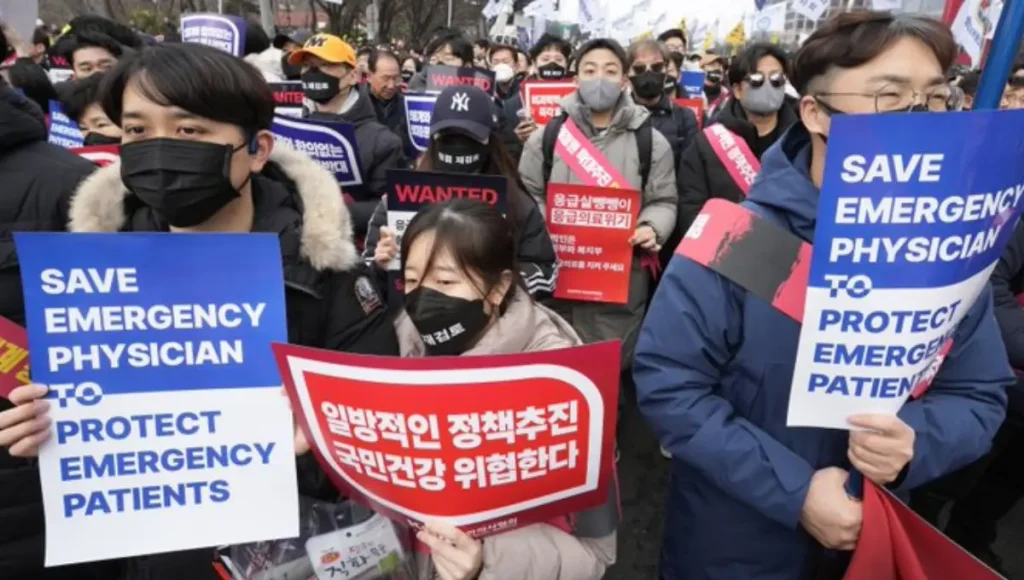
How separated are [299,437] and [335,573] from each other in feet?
0.98

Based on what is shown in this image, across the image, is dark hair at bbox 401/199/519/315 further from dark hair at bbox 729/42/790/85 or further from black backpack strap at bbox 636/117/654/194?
dark hair at bbox 729/42/790/85

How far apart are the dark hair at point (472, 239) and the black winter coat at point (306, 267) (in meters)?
0.17

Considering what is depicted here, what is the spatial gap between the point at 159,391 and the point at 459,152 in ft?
6.62

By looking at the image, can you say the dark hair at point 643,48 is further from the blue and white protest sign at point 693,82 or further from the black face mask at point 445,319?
the blue and white protest sign at point 693,82

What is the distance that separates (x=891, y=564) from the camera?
146 cm

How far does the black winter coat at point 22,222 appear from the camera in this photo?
189 cm

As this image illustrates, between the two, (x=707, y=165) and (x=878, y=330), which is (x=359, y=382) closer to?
(x=878, y=330)

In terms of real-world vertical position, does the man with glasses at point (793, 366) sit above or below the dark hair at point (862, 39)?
below

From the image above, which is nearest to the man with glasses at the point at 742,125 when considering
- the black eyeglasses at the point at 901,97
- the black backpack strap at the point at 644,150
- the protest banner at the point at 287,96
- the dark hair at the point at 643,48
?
the black backpack strap at the point at 644,150

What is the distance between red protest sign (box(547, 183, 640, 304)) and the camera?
3551 mm

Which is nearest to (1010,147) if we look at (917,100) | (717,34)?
(917,100)

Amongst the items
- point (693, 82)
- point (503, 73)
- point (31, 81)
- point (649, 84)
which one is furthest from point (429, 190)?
point (693, 82)

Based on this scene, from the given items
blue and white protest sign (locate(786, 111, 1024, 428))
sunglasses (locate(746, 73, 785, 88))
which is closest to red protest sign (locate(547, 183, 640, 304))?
sunglasses (locate(746, 73, 785, 88))

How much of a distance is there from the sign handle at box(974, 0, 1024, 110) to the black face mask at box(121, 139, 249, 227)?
1.61 m
